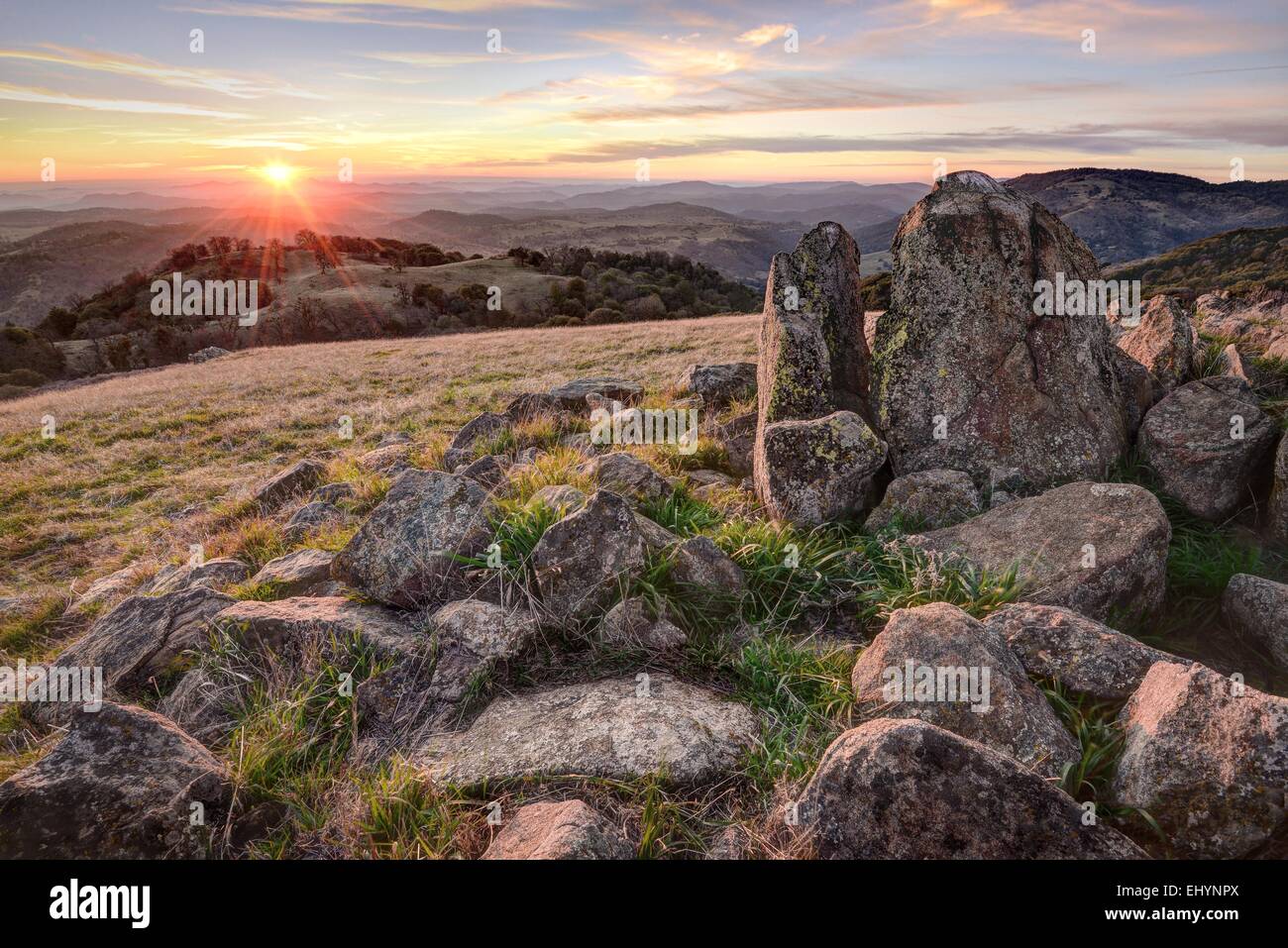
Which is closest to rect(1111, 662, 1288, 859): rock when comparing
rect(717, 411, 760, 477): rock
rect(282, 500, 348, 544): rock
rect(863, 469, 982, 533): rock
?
rect(863, 469, 982, 533): rock

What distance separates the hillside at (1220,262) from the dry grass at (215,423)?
65567 millimetres

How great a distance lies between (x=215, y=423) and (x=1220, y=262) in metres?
106

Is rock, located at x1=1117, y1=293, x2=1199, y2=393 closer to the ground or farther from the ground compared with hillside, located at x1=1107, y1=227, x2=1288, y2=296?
closer to the ground

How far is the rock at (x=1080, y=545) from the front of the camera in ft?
18.8

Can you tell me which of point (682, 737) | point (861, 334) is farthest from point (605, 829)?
point (861, 334)

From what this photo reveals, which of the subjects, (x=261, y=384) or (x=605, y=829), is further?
(x=261, y=384)

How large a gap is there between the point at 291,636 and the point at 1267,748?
20.4ft

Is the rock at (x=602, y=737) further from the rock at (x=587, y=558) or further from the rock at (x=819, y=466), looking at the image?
the rock at (x=819, y=466)

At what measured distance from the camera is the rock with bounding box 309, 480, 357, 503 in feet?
31.1

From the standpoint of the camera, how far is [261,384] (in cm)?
2511

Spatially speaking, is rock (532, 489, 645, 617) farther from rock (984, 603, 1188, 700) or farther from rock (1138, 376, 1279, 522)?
rock (1138, 376, 1279, 522)

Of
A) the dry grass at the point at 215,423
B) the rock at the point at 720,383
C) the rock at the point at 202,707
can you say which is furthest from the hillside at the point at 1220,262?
the rock at the point at 202,707

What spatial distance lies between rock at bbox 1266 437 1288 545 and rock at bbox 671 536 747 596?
16.3 feet

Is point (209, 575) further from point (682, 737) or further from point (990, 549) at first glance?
point (990, 549)
